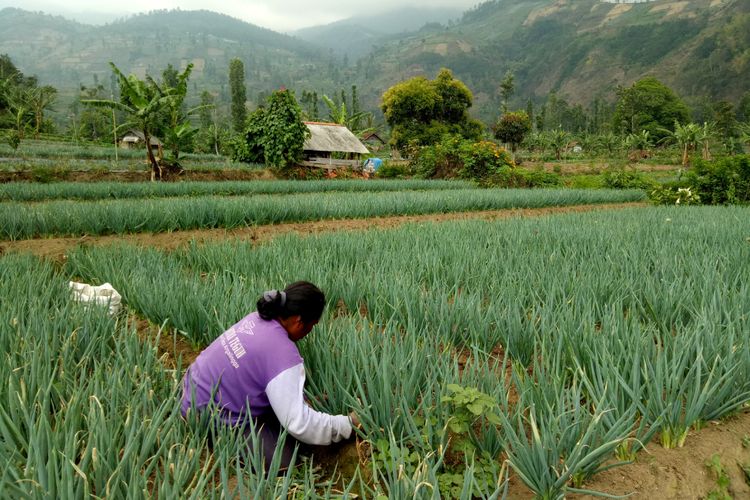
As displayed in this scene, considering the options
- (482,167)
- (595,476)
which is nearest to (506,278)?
(595,476)

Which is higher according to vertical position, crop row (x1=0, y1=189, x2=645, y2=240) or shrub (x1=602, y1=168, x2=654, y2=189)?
shrub (x1=602, y1=168, x2=654, y2=189)

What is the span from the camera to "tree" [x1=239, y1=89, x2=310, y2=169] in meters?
17.7

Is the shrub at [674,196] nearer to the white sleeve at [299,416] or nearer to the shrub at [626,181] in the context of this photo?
the shrub at [626,181]

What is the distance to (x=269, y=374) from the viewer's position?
166 cm

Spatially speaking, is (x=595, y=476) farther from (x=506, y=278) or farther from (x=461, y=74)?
(x=461, y=74)

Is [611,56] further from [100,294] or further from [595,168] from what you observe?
[100,294]

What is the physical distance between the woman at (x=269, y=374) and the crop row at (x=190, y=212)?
503 centimetres

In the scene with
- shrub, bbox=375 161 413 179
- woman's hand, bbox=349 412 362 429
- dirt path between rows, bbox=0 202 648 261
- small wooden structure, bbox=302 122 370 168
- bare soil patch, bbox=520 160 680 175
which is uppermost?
small wooden structure, bbox=302 122 370 168

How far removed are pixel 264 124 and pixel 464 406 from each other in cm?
1838

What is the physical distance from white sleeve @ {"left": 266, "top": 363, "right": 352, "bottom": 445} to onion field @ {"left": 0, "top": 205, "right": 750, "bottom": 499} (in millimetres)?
101

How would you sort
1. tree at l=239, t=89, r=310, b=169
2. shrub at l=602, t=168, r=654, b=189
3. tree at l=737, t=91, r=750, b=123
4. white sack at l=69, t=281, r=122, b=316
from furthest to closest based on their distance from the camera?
tree at l=737, t=91, r=750, b=123
tree at l=239, t=89, r=310, b=169
shrub at l=602, t=168, r=654, b=189
white sack at l=69, t=281, r=122, b=316

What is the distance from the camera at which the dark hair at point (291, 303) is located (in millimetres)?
1711

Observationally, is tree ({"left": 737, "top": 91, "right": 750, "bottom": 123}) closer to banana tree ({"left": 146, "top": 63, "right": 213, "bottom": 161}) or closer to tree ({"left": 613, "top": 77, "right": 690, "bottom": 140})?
tree ({"left": 613, "top": 77, "right": 690, "bottom": 140})

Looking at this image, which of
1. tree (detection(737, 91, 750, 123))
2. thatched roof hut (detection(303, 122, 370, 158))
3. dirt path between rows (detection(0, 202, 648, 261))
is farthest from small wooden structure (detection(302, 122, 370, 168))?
tree (detection(737, 91, 750, 123))
